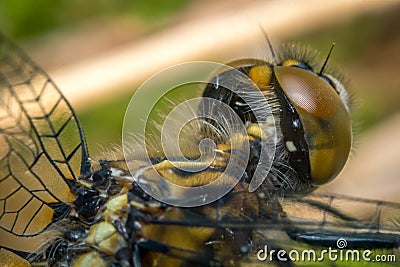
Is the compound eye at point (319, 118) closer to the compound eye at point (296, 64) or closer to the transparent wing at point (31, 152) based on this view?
the compound eye at point (296, 64)

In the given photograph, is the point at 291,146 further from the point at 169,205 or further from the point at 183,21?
the point at 183,21

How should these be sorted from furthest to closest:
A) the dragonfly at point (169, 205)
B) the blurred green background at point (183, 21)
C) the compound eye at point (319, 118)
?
the blurred green background at point (183, 21), the compound eye at point (319, 118), the dragonfly at point (169, 205)

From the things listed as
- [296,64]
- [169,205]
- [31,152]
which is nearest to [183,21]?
[296,64]

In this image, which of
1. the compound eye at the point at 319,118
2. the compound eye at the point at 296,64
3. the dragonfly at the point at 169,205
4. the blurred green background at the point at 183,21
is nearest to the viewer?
the dragonfly at the point at 169,205

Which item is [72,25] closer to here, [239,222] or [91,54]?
[91,54]

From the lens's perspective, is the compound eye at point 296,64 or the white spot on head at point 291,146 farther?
the compound eye at point 296,64

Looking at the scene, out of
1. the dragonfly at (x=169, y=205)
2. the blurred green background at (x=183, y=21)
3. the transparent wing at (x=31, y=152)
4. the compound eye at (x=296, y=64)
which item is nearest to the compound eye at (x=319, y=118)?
the dragonfly at (x=169, y=205)

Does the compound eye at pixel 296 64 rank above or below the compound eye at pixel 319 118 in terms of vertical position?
above

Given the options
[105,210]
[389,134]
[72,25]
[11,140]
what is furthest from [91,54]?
[105,210]

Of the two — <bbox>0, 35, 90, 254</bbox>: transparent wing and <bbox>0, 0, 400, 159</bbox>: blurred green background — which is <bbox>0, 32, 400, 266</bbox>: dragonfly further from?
<bbox>0, 0, 400, 159</bbox>: blurred green background
